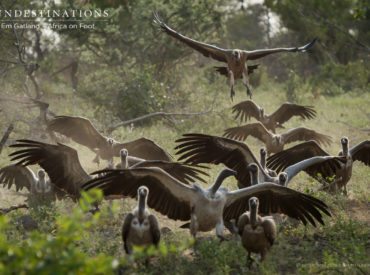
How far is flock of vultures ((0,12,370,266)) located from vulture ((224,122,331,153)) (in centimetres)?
116

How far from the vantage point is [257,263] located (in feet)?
18.6

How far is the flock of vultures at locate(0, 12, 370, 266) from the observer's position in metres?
5.71

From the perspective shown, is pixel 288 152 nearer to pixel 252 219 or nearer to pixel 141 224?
pixel 252 219

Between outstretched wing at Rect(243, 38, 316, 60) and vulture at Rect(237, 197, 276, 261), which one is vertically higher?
outstretched wing at Rect(243, 38, 316, 60)

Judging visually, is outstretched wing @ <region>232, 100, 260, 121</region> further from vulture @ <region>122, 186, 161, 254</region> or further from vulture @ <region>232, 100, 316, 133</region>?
vulture @ <region>122, 186, 161, 254</region>

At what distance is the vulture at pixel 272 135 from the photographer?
10641mm

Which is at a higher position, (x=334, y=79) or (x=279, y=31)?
(x=279, y=31)

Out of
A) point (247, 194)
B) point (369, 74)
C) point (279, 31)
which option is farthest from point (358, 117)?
point (279, 31)

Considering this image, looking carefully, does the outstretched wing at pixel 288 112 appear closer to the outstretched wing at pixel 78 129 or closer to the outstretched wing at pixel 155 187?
the outstretched wing at pixel 78 129

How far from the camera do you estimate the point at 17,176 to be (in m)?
8.33

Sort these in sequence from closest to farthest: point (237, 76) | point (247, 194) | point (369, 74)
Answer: point (247, 194)
point (237, 76)
point (369, 74)

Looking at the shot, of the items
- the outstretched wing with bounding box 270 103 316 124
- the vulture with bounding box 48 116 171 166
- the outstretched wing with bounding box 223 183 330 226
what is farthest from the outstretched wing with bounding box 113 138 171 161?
the outstretched wing with bounding box 270 103 316 124

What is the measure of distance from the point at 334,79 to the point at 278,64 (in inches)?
279

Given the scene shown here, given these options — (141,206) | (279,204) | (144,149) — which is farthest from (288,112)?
(141,206)
